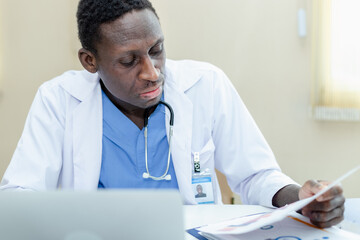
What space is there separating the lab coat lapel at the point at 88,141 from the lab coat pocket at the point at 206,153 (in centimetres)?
30

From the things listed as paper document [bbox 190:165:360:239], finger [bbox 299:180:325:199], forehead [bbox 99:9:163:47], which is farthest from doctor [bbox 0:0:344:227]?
paper document [bbox 190:165:360:239]

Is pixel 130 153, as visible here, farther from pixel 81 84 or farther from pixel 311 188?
pixel 311 188

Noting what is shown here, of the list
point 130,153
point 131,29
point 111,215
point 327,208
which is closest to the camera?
point 111,215

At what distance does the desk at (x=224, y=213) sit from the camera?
972mm

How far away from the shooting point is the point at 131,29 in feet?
3.78

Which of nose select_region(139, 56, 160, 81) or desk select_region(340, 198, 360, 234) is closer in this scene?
desk select_region(340, 198, 360, 234)

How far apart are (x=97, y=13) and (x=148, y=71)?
22 centimetres

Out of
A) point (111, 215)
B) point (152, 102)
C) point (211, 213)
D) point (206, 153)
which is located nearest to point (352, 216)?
point (211, 213)

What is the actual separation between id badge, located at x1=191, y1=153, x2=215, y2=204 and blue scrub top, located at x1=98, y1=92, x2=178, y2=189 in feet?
0.20

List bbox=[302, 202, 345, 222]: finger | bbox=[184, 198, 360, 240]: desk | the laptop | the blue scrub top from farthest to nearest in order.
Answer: the blue scrub top < bbox=[184, 198, 360, 240]: desk < bbox=[302, 202, 345, 222]: finger < the laptop

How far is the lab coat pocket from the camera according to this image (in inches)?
52.6

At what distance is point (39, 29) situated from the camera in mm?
2625

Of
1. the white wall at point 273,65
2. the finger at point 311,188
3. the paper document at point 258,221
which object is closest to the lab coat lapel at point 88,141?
the paper document at point 258,221

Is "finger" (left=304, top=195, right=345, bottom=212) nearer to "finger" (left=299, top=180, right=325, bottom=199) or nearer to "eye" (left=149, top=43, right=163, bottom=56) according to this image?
"finger" (left=299, top=180, right=325, bottom=199)
